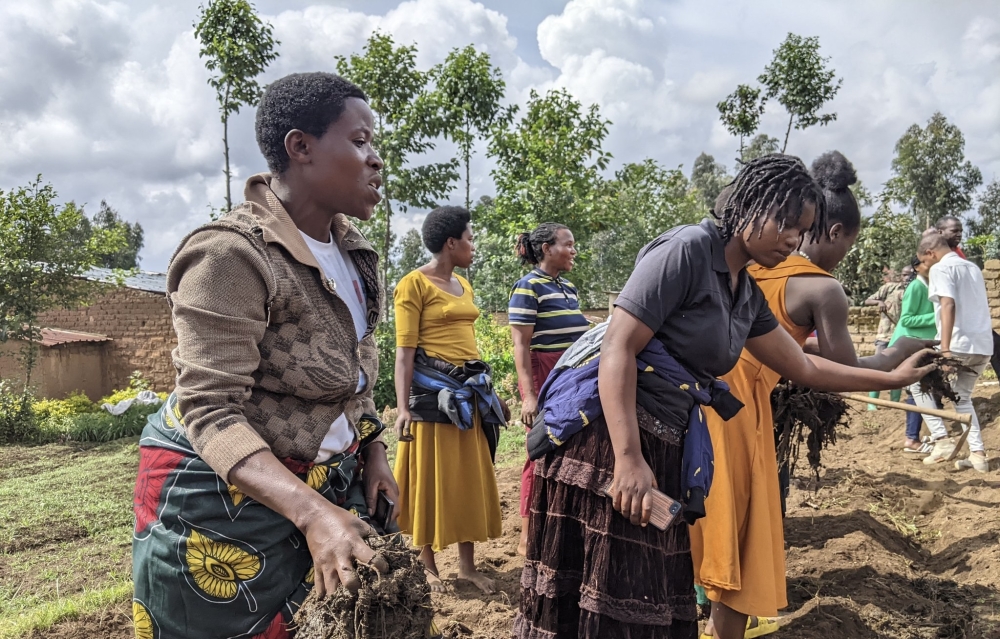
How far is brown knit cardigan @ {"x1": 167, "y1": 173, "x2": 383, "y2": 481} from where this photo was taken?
1.26m

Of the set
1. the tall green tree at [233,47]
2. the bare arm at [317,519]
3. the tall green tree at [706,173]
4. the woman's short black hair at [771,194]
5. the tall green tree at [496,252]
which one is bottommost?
the bare arm at [317,519]

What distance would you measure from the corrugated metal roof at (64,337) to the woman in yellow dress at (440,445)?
494 inches

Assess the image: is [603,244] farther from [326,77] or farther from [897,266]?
[326,77]

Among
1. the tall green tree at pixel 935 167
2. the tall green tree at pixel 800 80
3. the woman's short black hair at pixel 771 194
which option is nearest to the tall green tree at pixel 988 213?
the tall green tree at pixel 935 167

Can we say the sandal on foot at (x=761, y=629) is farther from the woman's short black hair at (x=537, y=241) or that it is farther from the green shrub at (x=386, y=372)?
the green shrub at (x=386, y=372)

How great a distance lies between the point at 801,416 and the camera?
319 cm

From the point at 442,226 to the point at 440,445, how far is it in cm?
129

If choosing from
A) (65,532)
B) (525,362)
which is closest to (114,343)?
(65,532)

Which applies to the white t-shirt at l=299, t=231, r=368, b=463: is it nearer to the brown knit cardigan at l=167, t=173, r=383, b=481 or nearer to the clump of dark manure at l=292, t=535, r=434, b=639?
the brown knit cardigan at l=167, t=173, r=383, b=481

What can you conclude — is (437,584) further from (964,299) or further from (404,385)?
(964,299)

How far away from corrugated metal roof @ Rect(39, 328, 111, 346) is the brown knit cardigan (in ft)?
48.0

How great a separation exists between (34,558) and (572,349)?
4528 mm

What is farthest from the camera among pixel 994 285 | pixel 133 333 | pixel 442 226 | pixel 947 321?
pixel 133 333

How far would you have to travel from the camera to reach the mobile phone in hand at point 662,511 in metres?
2.03
